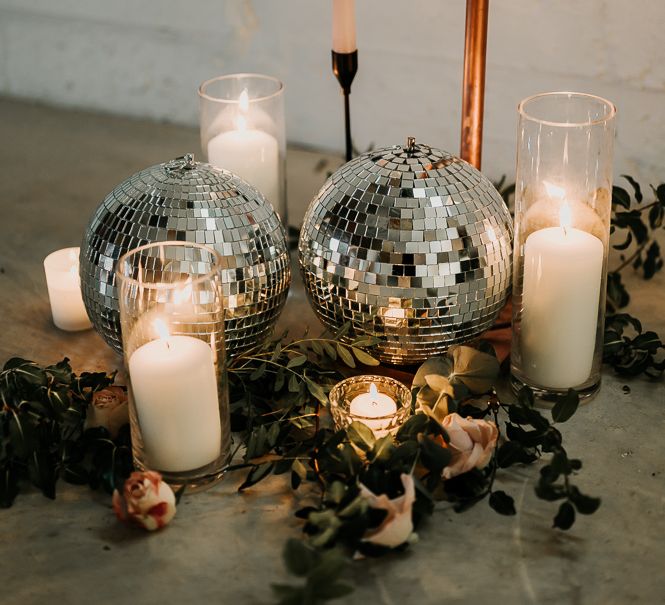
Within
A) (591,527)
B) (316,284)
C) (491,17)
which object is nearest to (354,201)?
(316,284)

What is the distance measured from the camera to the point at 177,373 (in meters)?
0.76

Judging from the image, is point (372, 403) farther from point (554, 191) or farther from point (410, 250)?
point (554, 191)

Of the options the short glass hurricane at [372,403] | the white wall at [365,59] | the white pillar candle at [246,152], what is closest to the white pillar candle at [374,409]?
the short glass hurricane at [372,403]

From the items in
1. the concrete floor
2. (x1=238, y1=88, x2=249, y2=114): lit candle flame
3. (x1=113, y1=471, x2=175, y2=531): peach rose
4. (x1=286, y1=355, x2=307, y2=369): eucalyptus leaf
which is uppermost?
(x1=238, y1=88, x2=249, y2=114): lit candle flame

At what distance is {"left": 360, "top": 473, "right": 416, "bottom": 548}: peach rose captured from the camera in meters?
0.71


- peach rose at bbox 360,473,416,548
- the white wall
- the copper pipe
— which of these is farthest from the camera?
the white wall

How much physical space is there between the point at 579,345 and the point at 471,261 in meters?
0.13

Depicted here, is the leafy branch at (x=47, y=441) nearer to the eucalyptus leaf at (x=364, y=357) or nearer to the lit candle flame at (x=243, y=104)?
the eucalyptus leaf at (x=364, y=357)

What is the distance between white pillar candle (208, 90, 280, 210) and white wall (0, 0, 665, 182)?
56 centimetres

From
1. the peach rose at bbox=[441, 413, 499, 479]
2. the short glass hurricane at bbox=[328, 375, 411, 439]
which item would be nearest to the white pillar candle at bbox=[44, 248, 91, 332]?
the short glass hurricane at bbox=[328, 375, 411, 439]

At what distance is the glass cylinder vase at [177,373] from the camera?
0.77 metres

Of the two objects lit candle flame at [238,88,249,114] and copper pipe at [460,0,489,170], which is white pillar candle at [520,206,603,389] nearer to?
copper pipe at [460,0,489,170]

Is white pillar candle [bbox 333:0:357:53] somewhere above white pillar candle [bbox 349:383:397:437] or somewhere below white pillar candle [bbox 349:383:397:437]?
above

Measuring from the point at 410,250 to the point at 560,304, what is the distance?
0.15m
